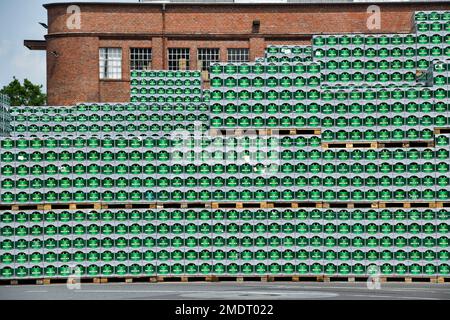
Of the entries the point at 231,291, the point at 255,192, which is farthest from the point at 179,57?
the point at 231,291

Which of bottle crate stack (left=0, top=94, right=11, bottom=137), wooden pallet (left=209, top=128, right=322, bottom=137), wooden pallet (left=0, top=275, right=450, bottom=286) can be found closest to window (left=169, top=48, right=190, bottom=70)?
bottle crate stack (left=0, top=94, right=11, bottom=137)

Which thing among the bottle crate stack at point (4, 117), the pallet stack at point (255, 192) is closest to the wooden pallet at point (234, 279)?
the pallet stack at point (255, 192)

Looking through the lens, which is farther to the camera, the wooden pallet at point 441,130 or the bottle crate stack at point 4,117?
the bottle crate stack at point 4,117

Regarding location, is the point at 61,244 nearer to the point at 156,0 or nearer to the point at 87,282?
the point at 87,282

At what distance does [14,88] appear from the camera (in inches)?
1809

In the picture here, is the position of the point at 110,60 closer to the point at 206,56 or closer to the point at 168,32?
the point at 168,32

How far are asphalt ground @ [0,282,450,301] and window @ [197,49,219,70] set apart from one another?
55.4 ft

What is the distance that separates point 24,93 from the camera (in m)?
46.5

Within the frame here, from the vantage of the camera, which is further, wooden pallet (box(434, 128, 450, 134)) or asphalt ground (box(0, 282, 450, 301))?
wooden pallet (box(434, 128, 450, 134))

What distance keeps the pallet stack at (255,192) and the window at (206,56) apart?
14870 mm

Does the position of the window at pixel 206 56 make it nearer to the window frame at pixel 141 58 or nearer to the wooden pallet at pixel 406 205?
the window frame at pixel 141 58

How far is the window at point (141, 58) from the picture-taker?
28.8 meters

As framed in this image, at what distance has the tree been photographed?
150 ft

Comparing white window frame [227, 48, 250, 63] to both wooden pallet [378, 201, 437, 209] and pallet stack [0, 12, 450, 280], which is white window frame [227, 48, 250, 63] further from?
wooden pallet [378, 201, 437, 209]
